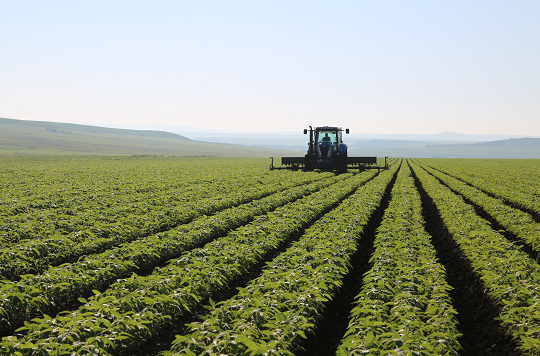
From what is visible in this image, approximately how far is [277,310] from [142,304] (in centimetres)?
222

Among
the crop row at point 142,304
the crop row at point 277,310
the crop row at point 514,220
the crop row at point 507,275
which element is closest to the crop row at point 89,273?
the crop row at point 142,304

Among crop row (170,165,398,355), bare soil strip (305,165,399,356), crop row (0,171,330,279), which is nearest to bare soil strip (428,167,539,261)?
bare soil strip (305,165,399,356)

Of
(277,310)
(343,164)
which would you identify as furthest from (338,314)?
(343,164)

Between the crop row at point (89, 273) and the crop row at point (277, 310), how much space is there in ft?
8.81

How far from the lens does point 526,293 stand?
6012mm

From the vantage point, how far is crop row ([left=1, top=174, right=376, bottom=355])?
173 inches

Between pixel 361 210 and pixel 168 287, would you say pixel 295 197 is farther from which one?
pixel 168 287

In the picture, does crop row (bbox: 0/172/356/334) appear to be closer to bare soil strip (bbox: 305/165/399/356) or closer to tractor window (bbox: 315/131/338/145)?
bare soil strip (bbox: 305/165/399/356)

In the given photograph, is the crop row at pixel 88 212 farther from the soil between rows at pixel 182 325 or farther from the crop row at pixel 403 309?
the crop row at pixel 403 309

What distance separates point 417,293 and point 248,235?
509cm

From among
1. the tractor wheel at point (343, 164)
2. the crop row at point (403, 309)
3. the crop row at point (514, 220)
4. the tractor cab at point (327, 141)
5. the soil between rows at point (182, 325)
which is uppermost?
the tractor cab at point (327, 141)

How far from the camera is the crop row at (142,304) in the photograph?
173 inches

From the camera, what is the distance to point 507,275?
697 centimetres

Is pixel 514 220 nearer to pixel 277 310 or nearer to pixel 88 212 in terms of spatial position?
pixel 277 310
